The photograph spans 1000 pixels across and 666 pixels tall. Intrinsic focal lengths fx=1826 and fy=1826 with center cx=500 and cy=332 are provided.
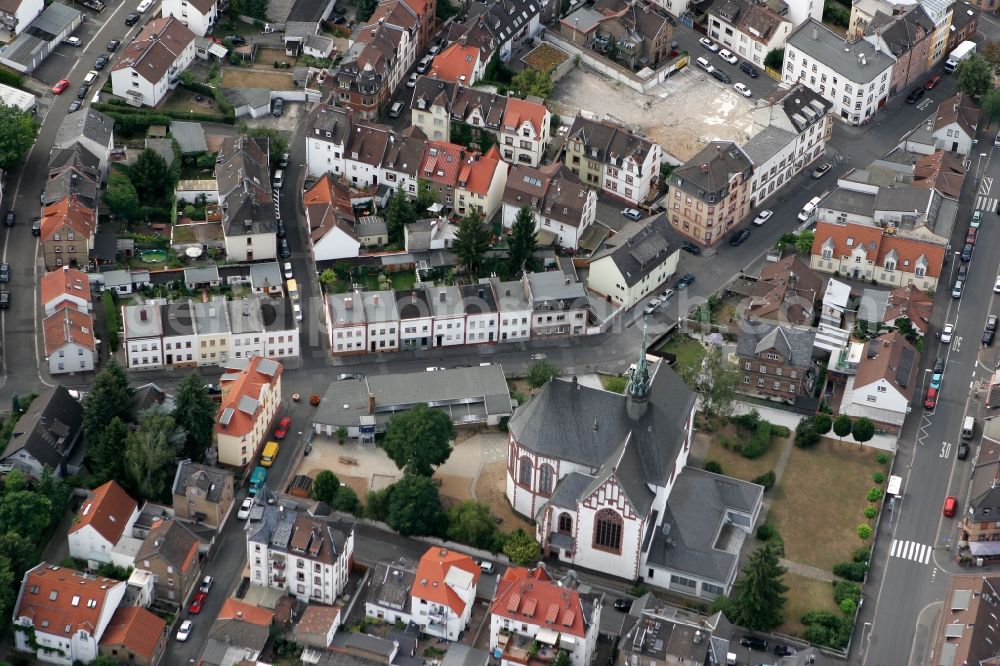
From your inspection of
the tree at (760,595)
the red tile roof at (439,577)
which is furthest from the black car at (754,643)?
the red tile roof at (439,577)

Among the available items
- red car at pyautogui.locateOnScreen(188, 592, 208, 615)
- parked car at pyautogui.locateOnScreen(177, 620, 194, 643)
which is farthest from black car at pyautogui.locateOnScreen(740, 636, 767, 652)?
parked car at pyautogui.locateOnScreen(177, 620, 194, 643)

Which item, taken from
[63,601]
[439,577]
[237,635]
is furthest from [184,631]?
[439,577]

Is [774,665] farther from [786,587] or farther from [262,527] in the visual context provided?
[262,527]

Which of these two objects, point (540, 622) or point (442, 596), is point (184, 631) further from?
point (540, 622)

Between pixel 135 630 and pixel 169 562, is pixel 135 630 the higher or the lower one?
the lower one

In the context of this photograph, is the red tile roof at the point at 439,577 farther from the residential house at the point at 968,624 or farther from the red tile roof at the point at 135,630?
Answer: the residential house at the point at 968,624

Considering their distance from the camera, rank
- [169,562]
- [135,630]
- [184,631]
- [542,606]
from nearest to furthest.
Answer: [542,606] < [135,630] < [184,631] < [169,562]
